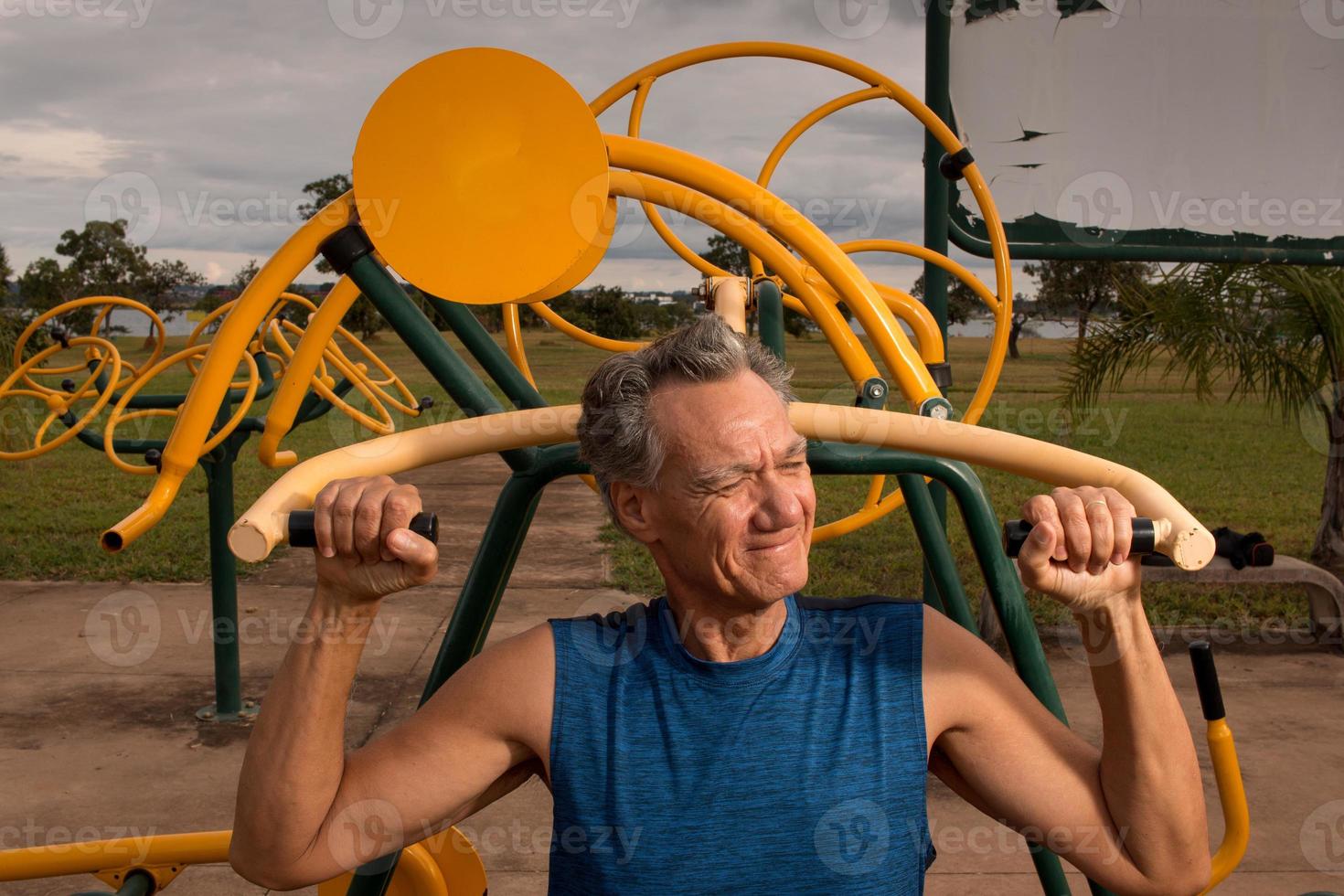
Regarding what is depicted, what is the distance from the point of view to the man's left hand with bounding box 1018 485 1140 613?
45.1 inches

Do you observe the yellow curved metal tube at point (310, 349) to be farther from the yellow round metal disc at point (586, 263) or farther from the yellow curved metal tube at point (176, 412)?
the yellow curved metal tube at point (176, 412)

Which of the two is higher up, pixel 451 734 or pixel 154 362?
pixel 154 362

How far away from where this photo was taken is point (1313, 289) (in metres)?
4.79

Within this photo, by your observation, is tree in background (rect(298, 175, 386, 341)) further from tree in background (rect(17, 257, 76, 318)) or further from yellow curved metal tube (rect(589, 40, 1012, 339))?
yellow curved metal tube (rect(589, 40, 1012, 339))

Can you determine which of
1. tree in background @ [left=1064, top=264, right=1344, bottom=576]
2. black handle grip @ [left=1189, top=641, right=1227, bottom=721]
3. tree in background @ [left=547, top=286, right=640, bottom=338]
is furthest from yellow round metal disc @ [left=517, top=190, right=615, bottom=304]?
tree in background @ [left=1064, top=264, right=1344, bottom=576]

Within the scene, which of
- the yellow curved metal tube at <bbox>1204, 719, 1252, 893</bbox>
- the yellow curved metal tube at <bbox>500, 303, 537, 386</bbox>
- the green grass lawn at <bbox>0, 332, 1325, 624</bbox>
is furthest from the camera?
the green grass lawn at <bbox>0, 332, 1325, 624</bbox>

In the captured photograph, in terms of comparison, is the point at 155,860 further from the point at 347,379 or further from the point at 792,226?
the point at 347,379

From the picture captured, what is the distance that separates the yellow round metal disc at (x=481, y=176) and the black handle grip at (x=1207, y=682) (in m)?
0.80

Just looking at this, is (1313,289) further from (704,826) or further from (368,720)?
(704,826)

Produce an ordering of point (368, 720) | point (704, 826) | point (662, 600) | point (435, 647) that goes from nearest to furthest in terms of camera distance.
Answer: point (704, 826) → point (662, 600) → point (368, 720) → point (435, 647)

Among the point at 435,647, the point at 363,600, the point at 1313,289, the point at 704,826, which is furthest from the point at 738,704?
the point at 1313,289

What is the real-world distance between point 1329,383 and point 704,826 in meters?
4.59

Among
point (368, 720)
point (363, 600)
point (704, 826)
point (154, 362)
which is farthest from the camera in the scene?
point (368, 720)

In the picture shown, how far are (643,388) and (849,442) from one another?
253mm
